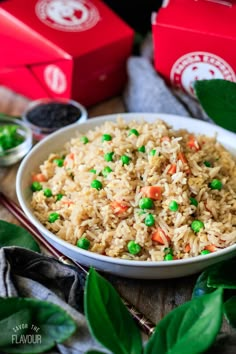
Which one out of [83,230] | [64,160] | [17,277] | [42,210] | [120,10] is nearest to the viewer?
[17,277]

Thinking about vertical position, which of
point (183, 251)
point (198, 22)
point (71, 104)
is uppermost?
point (198, 22)

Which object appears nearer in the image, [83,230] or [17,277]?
[17,277]

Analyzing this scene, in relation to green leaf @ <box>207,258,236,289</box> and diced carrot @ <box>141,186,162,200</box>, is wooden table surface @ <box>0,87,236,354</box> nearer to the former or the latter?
green leaf @ <box>207,258,236,289</box>

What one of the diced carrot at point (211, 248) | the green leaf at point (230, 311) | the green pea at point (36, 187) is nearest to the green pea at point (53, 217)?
the green pea at point (36, 187)

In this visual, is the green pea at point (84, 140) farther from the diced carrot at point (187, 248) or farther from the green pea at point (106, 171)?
the diced carrot at point (187, 248)

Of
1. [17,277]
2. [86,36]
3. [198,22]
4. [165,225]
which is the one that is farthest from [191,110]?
[17,277]

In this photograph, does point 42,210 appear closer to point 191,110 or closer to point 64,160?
point 64,160
